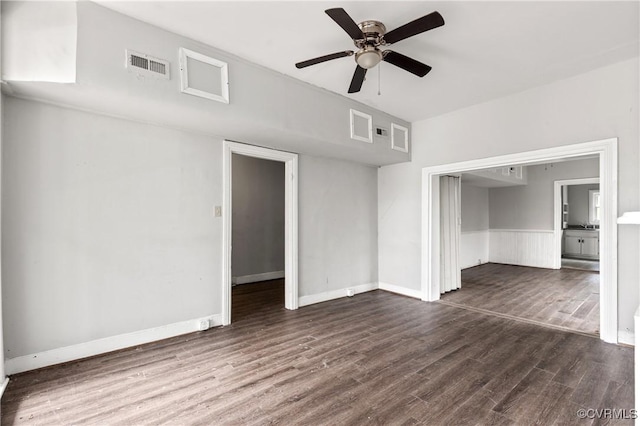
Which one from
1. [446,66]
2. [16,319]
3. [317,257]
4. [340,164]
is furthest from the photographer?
[340,164]

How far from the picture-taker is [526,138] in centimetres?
366

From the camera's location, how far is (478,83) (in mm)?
3492

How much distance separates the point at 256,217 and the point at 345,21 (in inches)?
186

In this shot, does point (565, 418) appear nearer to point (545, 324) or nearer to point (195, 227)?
point (545, 324)

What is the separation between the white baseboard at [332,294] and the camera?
14.5ft

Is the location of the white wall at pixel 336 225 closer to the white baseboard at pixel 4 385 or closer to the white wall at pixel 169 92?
the white wall at pixel 169 92

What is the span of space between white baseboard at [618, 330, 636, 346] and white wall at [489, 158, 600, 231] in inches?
203

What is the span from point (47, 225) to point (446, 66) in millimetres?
4051

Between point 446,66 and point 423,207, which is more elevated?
point 446,66

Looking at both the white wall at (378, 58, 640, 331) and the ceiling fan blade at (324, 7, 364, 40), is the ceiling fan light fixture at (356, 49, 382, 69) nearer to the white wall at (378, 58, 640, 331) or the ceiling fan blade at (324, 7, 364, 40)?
the ceiling fan blade at (324, 7, 364, 40)

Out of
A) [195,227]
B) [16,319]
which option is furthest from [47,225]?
Result: [195,227]

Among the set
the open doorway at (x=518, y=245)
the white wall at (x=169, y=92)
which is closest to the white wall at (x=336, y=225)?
the white wall at (x=169, y=92)

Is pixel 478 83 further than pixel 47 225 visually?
Answer: Yes

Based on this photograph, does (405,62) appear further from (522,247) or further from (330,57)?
(522,247)
